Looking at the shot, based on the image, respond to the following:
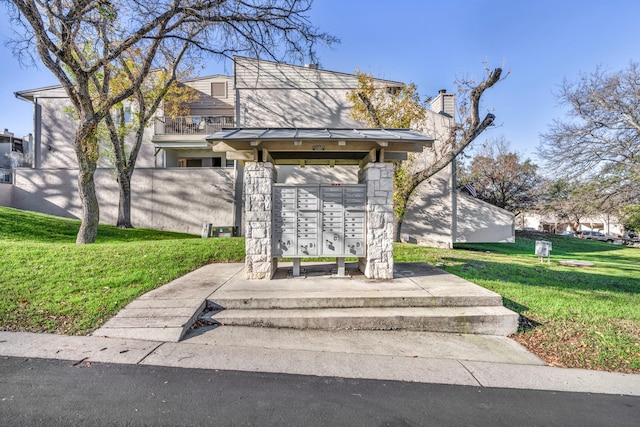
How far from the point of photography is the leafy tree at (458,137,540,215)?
24391 mm

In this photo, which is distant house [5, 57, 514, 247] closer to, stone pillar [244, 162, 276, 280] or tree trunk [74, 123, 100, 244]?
tree trunk [74, 123, 100, 244]

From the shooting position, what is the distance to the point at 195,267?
736 cm

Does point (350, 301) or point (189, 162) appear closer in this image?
point (350, 301)

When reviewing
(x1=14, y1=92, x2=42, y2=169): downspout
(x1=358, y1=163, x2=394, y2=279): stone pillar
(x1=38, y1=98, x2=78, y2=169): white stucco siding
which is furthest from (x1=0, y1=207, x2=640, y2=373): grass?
(x1=14, y1=92, x2=42, y2=169): downspout

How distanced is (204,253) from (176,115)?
41.3 ft

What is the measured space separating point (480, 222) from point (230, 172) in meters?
12.9

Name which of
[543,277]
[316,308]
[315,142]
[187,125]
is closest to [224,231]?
[187,125]

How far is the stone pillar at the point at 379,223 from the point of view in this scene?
238 inches

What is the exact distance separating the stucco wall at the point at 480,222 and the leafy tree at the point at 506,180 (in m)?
9.91

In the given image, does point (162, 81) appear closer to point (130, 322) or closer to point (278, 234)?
point (278, 234)

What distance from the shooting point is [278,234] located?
6.07m

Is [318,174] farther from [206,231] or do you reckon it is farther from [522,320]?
[522,320]

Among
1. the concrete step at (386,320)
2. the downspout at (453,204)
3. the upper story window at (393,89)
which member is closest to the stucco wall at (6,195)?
the concrete step at (386,320)

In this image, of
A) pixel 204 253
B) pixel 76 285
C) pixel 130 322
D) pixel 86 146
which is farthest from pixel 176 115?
pixel 130 322
